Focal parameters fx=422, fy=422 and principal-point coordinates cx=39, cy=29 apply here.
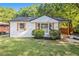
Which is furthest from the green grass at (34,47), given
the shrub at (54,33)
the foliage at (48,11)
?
the foliage at (48,11)

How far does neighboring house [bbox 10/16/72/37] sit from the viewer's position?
5.65 m

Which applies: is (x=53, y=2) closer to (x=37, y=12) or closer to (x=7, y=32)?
(x=37, y=12)

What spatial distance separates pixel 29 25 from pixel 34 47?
305 millimetres

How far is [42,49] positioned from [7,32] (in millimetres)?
520

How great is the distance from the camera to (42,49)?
5.63m

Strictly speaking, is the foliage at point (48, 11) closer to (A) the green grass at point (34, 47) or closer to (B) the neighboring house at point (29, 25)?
(B) the neighboring house at point (29, 25)

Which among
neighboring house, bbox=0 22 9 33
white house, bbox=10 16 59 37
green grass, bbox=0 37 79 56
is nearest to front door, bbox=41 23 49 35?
white house, bbox=10 16 59 37

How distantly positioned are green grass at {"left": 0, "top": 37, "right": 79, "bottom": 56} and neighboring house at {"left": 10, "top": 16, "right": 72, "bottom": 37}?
0.09 m

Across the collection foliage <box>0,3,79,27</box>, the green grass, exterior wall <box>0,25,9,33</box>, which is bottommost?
the green grass

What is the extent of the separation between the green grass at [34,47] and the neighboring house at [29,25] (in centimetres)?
9

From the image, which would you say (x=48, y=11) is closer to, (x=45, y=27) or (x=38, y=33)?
(x=45, y=27)

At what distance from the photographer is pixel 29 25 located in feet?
18.6

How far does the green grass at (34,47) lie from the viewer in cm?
561

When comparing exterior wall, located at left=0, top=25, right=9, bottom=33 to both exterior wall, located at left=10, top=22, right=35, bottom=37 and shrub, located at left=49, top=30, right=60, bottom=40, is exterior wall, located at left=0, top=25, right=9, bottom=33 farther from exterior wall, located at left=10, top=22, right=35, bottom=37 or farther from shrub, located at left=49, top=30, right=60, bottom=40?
shrub, located at left=49, top=30, right=60, bottom=40
